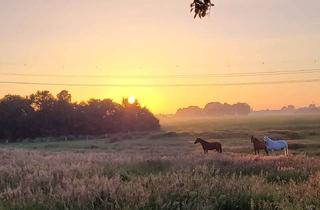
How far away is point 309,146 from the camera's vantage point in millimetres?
51375

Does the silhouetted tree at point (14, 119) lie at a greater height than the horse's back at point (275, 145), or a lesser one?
greater

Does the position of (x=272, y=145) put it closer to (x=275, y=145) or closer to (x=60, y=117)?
(x=275, y=145)

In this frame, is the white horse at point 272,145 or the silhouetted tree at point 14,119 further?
the silhouetted tree at point 14,119

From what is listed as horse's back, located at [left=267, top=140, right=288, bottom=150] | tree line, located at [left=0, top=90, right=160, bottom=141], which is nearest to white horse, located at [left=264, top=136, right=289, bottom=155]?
horse's back, located at [left=267, top=140, right=288, bottom=150]

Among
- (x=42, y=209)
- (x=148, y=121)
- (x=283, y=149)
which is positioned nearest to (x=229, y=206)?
(x=42, y=209)

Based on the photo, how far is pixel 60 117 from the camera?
357 feet

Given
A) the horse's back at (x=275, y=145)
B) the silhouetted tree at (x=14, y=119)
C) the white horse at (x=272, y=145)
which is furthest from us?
the silhouetted tree at (x=14, y=119)

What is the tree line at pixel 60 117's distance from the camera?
103562 mm

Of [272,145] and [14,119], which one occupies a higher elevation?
[14,119]

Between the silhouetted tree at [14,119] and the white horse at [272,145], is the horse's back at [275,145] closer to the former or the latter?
the white horse at [272,145]

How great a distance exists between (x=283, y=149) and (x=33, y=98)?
275 ft

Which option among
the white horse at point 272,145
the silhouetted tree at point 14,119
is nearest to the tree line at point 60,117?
the silhouetted tree at point 14,119

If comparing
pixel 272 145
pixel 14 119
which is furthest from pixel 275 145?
→ pixel 14 119

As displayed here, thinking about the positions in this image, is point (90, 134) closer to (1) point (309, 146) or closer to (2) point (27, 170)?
(1) point (309, 146)
